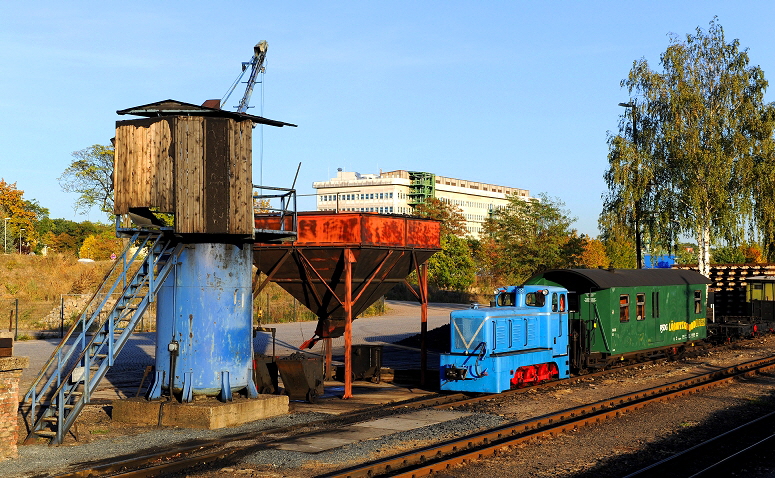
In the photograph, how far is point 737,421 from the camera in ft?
56.3

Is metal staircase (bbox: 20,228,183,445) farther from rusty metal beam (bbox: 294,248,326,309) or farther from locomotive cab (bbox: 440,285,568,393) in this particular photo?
locomotive cab (bbox: 440,285,568,393)

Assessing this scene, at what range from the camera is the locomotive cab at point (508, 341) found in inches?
780

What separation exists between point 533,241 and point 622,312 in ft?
110

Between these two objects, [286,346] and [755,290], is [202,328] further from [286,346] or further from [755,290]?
[755,290]

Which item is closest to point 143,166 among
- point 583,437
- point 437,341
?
point 583,437

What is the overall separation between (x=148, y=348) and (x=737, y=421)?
27138 mm

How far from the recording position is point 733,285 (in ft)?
139

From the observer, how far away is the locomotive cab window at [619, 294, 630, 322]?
82.3ft

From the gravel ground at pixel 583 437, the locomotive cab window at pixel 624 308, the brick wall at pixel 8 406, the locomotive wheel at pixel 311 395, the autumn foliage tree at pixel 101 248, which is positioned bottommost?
the gravel ground at pixel 583 437

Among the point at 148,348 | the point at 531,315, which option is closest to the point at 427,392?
the point at 531,315

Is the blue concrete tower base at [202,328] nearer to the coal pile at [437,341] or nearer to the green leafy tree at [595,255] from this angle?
the coal pile at [437,341]

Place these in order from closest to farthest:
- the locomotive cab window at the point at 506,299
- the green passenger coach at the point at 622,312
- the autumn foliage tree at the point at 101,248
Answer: the locomotive cab window at the point at 506,299, the green passenger coach at the point at 622,312, the autumn foliage tree at the point at 101,248

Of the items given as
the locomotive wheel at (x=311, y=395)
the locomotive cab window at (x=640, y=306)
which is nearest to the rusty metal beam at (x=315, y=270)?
the locomotive wheel at (x=311, y=395)

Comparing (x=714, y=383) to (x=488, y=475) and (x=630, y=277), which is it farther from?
(x=488, y=475)
